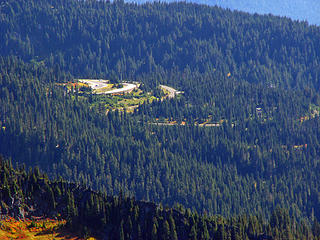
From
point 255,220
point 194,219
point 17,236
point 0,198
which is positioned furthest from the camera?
point 255,220

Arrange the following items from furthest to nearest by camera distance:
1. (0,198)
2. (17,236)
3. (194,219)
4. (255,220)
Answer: (255,220) → (194,219) → (0,198) → (17,236)

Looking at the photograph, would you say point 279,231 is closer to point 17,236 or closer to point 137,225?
point 137,225

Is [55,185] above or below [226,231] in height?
above

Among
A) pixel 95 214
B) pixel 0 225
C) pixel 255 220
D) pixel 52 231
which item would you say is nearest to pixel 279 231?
pixel 255 220

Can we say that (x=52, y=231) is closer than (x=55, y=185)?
Yes

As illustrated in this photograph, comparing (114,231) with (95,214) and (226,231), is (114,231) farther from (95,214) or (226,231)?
(226,231)

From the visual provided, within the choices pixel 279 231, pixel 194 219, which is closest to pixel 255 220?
pixel 279 231
